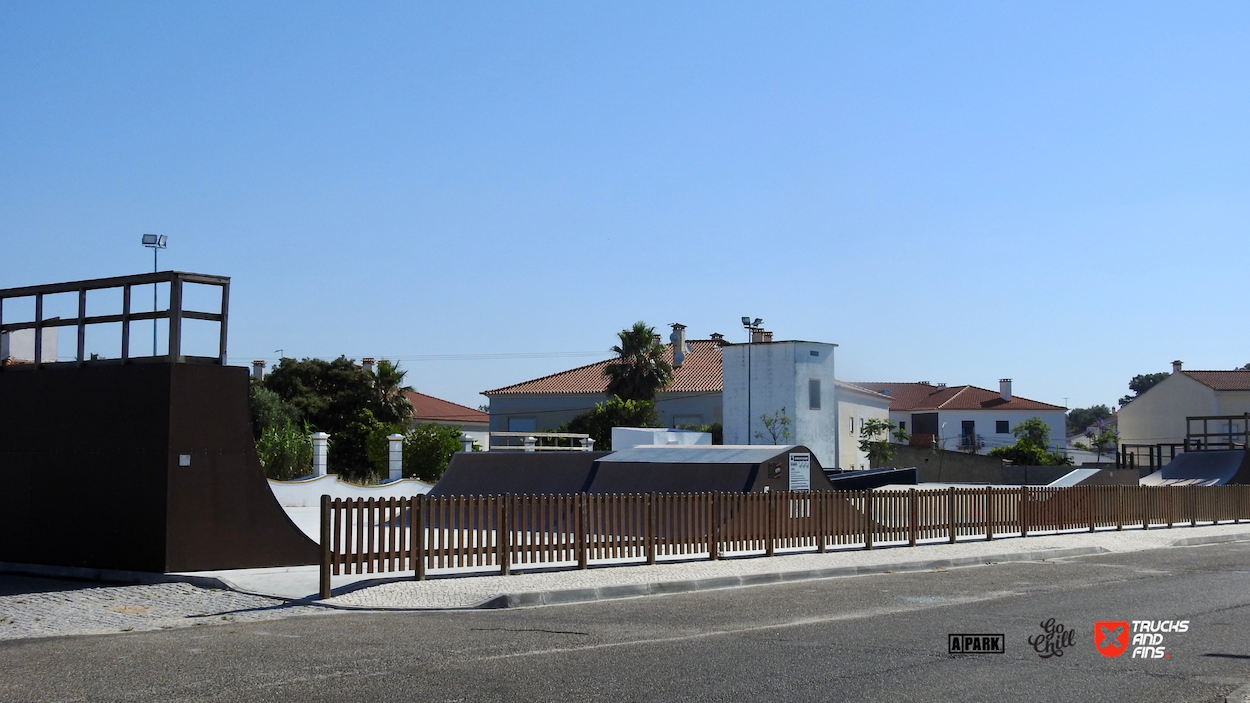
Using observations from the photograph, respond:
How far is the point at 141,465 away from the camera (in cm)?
1611

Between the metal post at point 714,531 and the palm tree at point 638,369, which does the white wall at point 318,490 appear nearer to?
the metal post at point 714,531

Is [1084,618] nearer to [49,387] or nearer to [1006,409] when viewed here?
[49,387]

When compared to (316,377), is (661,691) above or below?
below

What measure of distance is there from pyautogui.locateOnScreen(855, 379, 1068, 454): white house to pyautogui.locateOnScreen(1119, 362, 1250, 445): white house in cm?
1026

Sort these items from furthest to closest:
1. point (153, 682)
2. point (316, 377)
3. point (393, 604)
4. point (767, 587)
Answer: point (316, 377), point (767, 587), point (393, 604), point (153, 682)

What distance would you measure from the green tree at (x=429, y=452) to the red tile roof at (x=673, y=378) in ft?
88.6

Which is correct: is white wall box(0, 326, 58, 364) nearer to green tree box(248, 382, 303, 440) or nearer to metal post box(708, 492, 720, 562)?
metal post box(708, 492, 720, 562)

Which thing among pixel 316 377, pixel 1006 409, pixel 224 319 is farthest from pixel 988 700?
pixel 1006 409

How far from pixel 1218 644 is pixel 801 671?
4.12 m

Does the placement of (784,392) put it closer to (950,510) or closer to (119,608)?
(950,510)

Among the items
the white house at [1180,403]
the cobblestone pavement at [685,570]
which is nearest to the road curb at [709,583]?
the cobblestone pavement at [685,570]

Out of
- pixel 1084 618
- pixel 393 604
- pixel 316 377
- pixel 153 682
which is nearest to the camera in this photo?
pixel 153 682

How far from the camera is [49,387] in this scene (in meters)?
17.2

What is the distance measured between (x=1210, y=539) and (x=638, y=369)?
137ft
